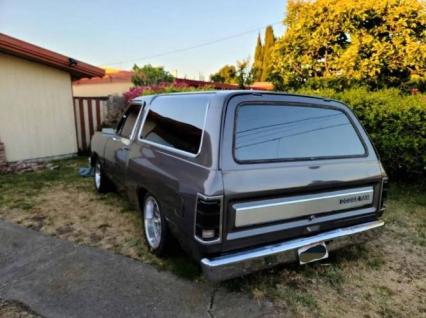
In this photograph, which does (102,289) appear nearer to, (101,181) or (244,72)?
(101,181)

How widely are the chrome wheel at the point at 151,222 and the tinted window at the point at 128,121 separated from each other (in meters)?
1.17

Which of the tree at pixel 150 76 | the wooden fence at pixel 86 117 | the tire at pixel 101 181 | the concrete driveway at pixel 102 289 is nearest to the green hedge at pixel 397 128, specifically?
the concrete driveway at pixel 102 289

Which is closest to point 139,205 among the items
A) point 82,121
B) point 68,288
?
point 68,288

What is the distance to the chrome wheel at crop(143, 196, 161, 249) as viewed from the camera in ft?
10.4

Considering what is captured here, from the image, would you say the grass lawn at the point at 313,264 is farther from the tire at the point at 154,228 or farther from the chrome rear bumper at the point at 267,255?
the chrome rear bumper at the point at 267,255

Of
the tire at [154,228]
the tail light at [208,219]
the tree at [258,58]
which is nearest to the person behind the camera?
the tail light at [208,219]

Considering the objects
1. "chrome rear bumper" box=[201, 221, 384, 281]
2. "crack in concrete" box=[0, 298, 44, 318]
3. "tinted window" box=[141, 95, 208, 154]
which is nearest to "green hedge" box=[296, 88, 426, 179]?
"chrome rear bumper" box=[201, 221, 384, 281]

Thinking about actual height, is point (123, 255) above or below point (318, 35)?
below

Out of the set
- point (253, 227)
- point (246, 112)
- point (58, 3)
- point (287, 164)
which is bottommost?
point (253, 227)

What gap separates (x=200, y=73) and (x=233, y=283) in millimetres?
34454

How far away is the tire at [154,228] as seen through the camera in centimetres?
298

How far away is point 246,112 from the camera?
8.23ft

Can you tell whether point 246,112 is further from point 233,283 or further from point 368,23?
point 368,23

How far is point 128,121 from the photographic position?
432 cm
